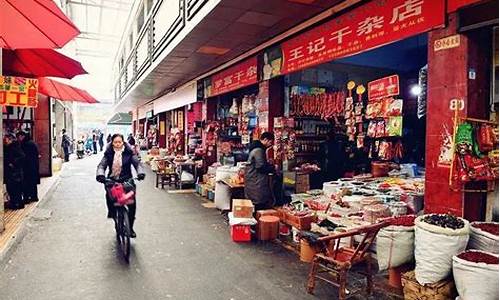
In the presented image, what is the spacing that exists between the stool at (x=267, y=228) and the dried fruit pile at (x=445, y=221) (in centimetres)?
287

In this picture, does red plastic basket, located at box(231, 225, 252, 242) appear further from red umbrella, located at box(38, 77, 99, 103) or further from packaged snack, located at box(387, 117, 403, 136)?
red umbrella, located at box(38, 77, 99, 103)

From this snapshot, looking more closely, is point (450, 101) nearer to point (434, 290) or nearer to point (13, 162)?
point (434, 290)

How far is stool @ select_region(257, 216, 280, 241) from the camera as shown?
19.3 ft

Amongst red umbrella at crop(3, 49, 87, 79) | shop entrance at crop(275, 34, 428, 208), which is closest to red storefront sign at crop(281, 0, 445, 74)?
shop entrance at crop(275, 34, 428, 208)

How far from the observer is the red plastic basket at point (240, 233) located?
5805 mm

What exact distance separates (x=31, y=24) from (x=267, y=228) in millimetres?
4627

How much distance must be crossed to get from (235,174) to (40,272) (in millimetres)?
4225

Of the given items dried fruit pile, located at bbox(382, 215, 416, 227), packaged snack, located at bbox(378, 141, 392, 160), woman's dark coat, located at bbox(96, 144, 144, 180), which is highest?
packaged snack, located at bbox(378, 141, 392, 160)

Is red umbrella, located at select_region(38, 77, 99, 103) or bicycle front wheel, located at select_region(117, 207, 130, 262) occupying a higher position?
red umbrella, located at select_region(38, 77, 99, 103)

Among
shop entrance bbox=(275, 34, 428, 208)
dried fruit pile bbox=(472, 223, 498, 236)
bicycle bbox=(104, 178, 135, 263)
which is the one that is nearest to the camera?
dried fruit pile bbox=(472, 223, 498, 236)

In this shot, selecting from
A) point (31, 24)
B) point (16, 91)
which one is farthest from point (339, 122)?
point (16, 91)

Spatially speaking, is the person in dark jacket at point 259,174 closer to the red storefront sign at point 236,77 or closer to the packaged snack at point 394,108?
the red storefront sign at point 236,77

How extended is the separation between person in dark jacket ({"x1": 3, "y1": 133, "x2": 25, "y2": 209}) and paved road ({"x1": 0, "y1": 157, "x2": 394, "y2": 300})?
927 millimetres

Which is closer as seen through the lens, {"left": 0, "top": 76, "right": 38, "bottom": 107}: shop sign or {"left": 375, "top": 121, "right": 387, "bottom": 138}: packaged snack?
{"left": 375, "top": 121, "right": 387, "bottom": 138}: packaged snack
